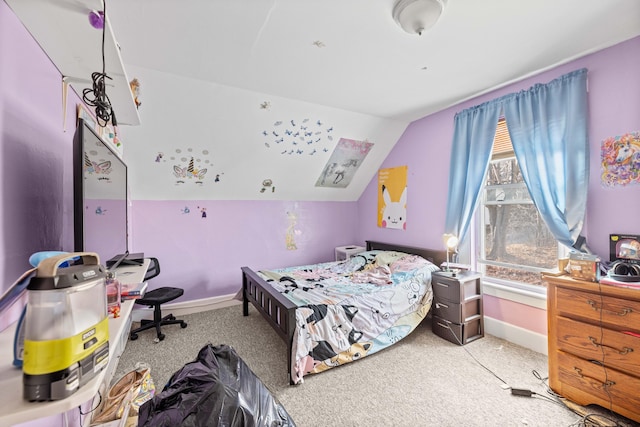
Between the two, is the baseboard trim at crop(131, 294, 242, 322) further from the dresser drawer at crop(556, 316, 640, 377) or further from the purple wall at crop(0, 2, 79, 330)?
the dresser drawer at crop(556, 316, 640, 377)

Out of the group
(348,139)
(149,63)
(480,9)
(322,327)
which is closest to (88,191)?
(149,63)

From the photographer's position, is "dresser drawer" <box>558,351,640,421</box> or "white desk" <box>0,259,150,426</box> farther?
"dresser drawer" <box>558,351,640,421</box>

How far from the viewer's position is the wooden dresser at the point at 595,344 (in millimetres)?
1663

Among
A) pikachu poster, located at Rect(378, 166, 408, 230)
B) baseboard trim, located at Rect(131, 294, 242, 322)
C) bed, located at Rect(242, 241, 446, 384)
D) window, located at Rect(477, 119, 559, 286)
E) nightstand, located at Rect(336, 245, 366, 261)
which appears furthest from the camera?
nightstand, located at Rect(336, 245, 366, 261)

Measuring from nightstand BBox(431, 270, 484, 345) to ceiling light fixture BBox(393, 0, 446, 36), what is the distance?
7.44 ft

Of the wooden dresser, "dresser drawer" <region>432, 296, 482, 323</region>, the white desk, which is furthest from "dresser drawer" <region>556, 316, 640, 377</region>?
the white desk

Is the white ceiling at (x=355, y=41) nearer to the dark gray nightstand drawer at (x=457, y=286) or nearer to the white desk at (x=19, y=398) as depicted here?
the white desk at (x=19, y=398)

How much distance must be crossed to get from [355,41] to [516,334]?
10.2 feet

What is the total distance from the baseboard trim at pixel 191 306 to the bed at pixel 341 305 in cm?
58

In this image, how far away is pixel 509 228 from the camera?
2.94 m

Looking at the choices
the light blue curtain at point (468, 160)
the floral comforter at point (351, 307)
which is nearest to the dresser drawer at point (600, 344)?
the floral comforter at point (351, 307)

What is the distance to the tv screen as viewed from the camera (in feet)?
3.42

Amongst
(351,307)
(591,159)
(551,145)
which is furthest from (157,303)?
(591,159)

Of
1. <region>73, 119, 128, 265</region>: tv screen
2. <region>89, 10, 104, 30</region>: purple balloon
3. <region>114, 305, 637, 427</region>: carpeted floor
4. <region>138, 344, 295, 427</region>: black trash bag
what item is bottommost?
<region>114, 305, 637, 427</region>: carpeted floor
